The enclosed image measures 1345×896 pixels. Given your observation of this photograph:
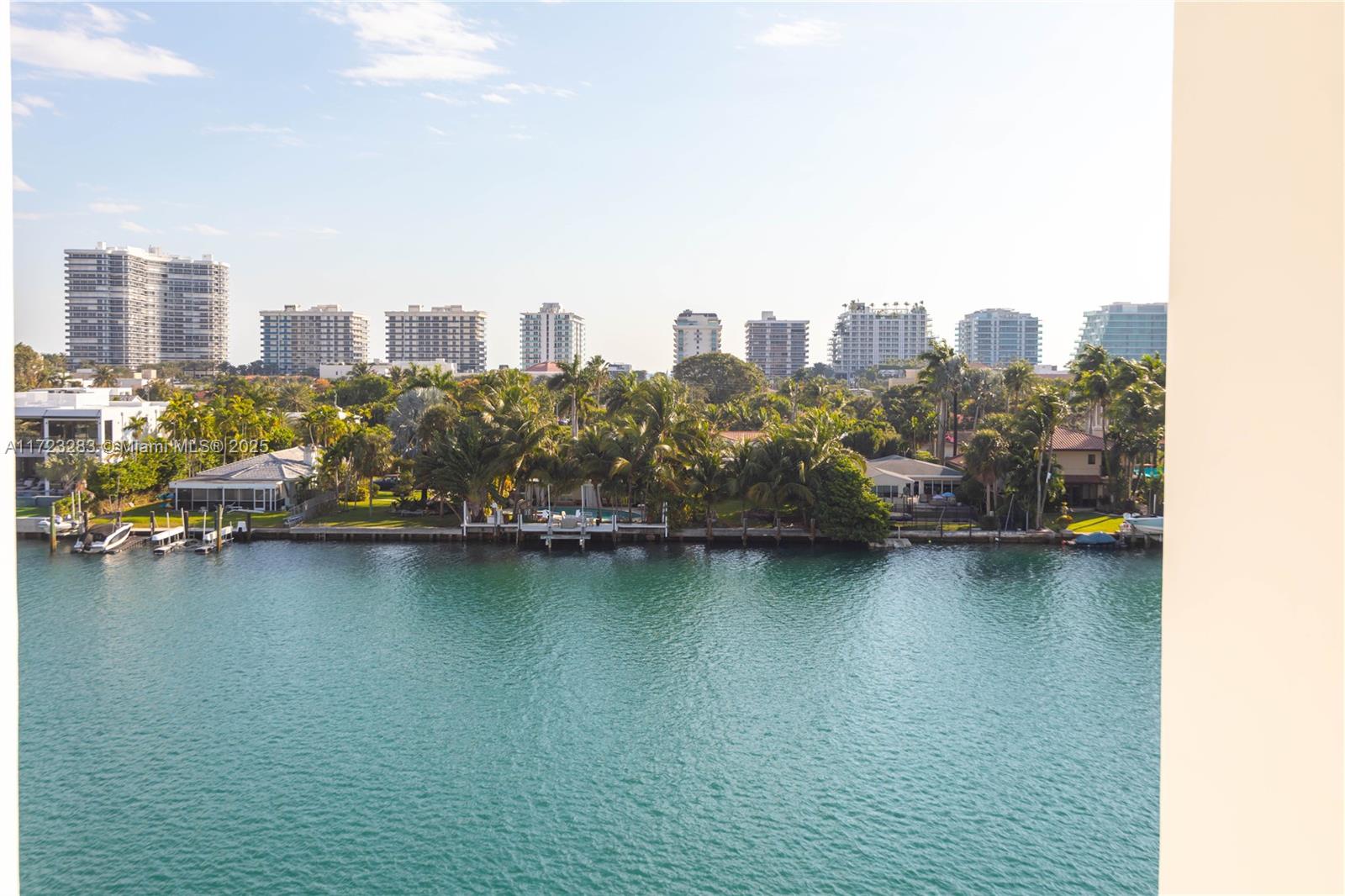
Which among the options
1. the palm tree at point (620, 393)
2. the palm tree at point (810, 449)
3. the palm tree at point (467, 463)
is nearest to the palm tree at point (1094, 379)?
the palm tree at point (810, 449)

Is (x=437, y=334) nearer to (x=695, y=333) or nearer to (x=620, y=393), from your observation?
(x=695, y=333)

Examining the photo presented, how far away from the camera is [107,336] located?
8800 centimetres

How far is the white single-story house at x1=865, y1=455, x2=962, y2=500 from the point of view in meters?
31.5

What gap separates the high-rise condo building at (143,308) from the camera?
8594 cm

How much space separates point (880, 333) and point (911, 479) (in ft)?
282

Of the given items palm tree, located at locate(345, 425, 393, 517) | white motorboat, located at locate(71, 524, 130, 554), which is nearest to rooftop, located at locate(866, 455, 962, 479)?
palm tree, located at locate(345, 425, 393, 517)

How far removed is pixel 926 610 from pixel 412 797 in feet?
39.3

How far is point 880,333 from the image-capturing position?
377 ft

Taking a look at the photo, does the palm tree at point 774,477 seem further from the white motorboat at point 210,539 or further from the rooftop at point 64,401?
the rooftop at point 64,401

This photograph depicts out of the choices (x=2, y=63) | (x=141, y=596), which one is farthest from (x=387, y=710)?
(x=2, y=63)

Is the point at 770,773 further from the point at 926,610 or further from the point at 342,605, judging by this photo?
the point at 342,605

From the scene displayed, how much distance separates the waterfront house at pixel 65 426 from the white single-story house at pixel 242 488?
380 centimetres

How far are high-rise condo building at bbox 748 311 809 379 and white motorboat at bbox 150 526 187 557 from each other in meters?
92.5

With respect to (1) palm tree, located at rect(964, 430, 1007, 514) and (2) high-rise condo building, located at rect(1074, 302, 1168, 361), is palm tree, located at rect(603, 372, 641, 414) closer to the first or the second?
(1) palm tree, located at rect(964, 430, 1007, 514)
